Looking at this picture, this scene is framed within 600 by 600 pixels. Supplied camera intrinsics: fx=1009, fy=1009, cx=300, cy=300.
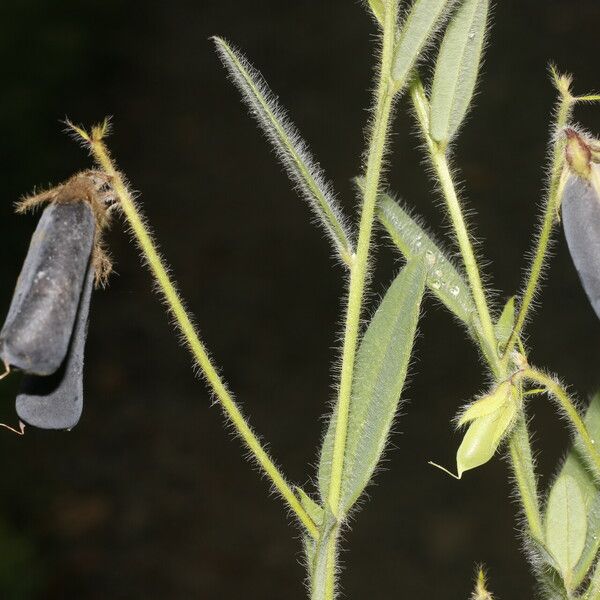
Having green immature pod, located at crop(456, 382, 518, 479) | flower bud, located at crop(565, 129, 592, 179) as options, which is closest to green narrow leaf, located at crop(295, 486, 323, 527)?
green immature pod, located at crop(456, 382, 518, 479)

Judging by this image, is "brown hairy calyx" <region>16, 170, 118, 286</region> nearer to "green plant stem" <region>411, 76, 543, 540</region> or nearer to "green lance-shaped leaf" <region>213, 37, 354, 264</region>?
"green lance-shaped leaf" <region>213, 37, 354, 264</region>

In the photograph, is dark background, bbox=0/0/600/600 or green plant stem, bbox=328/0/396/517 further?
dark background, bbox=0/0/600/600

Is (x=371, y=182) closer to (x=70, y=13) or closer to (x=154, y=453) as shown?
(x=154, y=453)

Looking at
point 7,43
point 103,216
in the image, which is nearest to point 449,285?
point 103,216

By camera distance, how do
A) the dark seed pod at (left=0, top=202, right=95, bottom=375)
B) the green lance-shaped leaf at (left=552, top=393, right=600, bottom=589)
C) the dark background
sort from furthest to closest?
the dark background
the green lance-shaped leaf at (left=552, top=393, right=600, bottom=589)
the dark seed pod at (left=0, top=202, right=95, bottom=375)

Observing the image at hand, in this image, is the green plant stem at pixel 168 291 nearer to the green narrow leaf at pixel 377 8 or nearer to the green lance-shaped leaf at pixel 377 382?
the green lance-shaped leaf at pixel 377 382

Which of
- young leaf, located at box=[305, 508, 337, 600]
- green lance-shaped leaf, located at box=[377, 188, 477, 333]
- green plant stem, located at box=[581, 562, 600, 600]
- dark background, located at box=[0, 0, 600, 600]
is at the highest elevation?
dark background, located at box=[0, 0, 600, 600]
